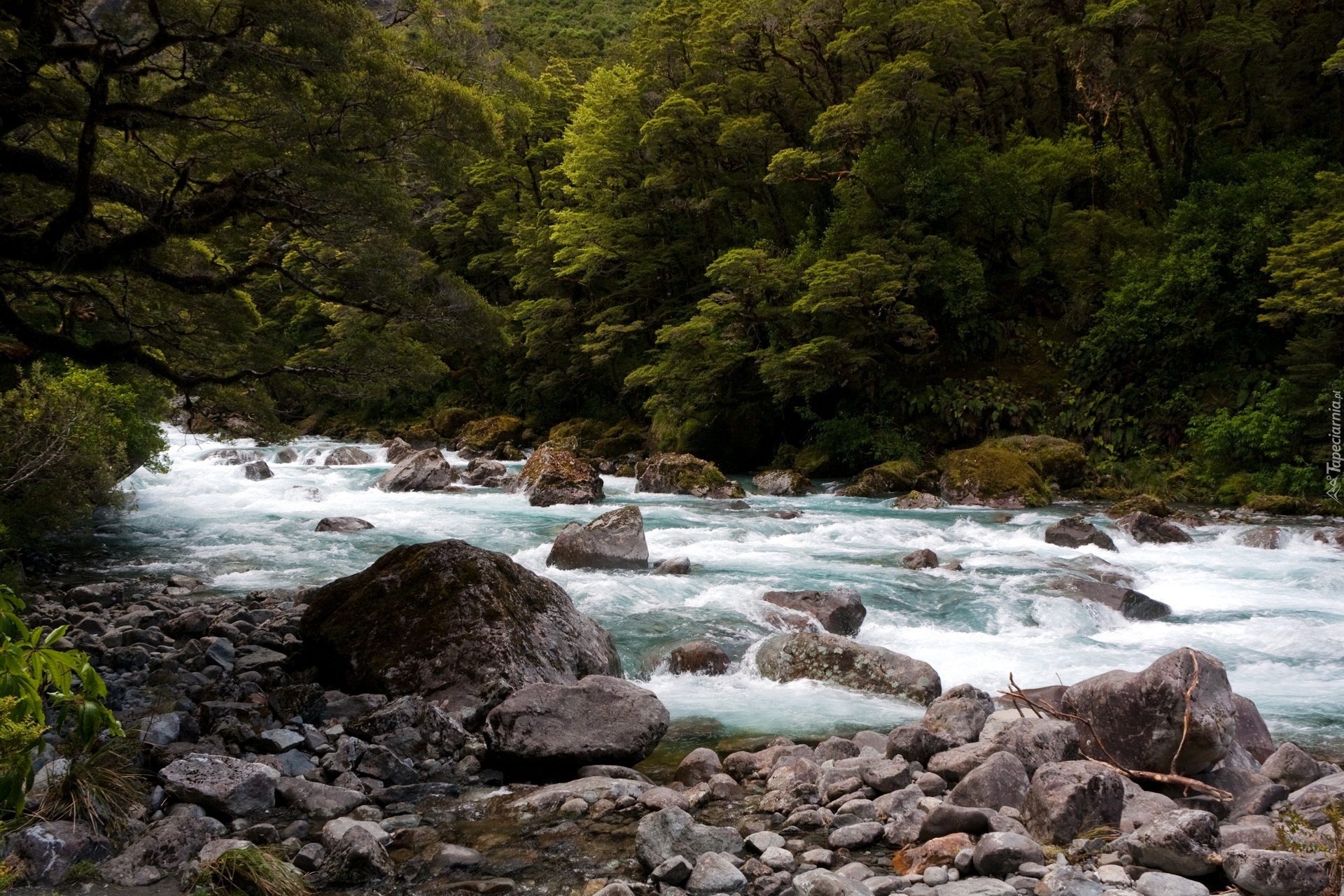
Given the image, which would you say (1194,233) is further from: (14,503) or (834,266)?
(14,503)

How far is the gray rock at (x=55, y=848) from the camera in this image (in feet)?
12.8

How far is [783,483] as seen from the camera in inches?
798

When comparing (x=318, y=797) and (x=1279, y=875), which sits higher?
(x=1279, y=875)

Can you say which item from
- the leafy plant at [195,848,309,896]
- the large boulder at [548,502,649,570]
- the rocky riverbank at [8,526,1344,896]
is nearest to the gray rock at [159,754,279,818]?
the rocky riverbank at [8,526,1344,896]

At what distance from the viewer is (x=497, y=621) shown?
682cm

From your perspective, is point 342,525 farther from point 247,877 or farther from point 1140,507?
point 1140,507

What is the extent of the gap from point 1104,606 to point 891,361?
13.9 metres

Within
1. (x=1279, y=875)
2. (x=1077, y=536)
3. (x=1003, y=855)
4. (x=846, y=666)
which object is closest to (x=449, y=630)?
(x=846, y=666)

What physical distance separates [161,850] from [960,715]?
4753 mm

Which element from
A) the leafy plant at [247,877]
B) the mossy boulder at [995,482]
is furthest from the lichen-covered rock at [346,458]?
the leafy plant at [247,877]

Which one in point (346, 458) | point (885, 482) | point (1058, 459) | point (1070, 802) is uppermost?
point (1058, 459)

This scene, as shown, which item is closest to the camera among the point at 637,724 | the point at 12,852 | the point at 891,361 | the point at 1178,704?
the point at 12,852

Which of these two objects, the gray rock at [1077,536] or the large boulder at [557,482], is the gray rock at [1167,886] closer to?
the gray rock at [1077,536]

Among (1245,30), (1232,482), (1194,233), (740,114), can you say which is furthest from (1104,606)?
(740,114)
